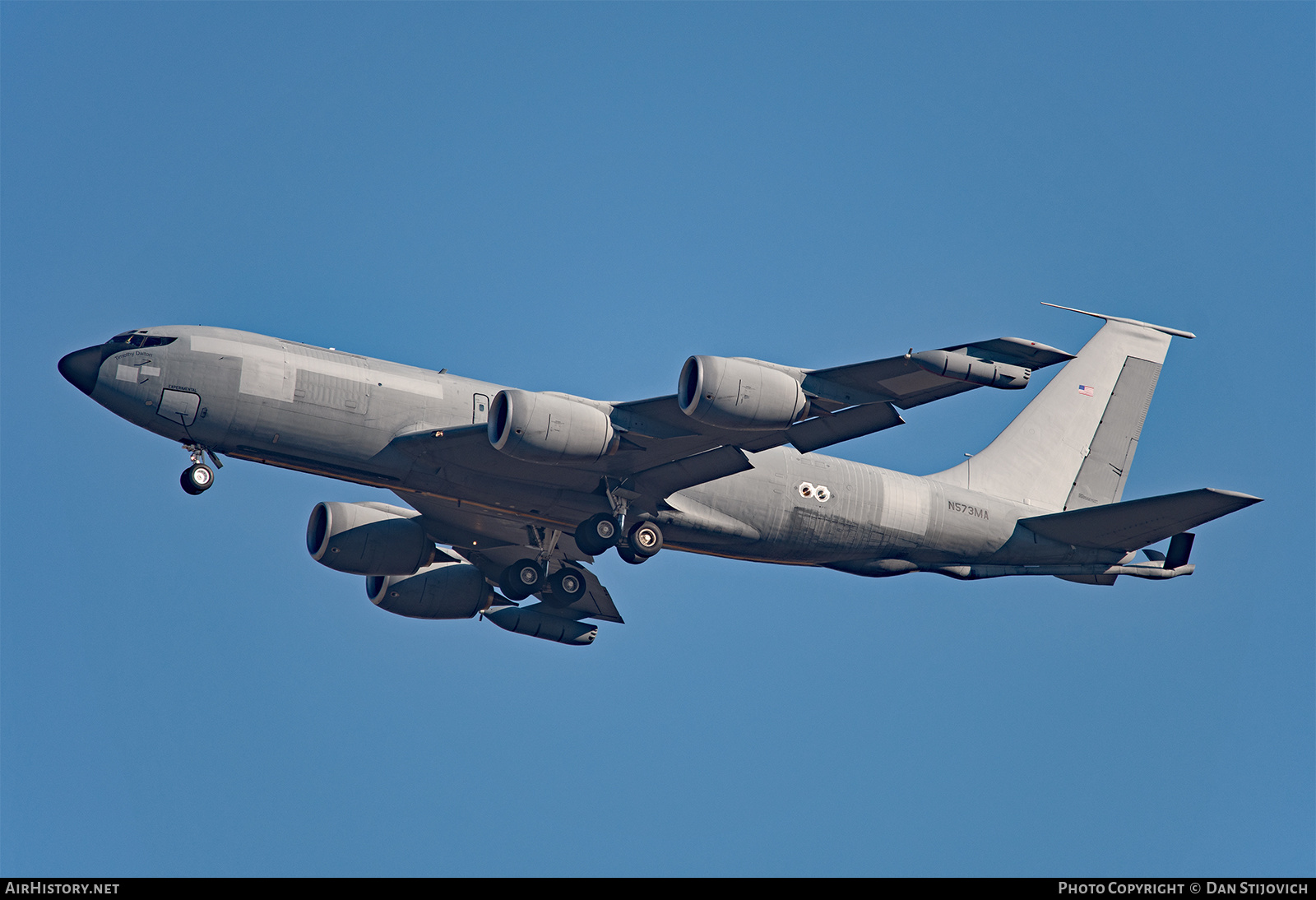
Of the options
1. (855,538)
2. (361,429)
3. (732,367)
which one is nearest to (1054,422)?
(855,538)

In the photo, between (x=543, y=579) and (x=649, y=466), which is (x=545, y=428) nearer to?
(x=649, y=466)

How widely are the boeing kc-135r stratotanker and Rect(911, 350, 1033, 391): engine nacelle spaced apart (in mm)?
50

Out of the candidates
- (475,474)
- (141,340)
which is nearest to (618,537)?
(475,474)

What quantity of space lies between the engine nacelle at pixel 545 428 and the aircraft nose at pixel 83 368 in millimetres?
9196

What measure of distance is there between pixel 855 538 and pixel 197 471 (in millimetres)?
16661

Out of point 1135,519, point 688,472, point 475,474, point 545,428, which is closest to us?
point 545,428

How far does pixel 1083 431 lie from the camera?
4206 centimetres

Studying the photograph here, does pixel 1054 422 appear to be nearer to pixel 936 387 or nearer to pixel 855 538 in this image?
pixel 855 538

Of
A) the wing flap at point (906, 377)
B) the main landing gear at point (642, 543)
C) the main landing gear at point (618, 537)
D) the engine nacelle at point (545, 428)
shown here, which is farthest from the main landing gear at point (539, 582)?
the wing flap at point (906, 377)

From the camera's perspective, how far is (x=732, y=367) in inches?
1206

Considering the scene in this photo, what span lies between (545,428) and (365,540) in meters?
9.56

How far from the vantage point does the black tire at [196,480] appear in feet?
106

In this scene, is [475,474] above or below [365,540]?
above

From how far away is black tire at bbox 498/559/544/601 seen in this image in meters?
38.8
